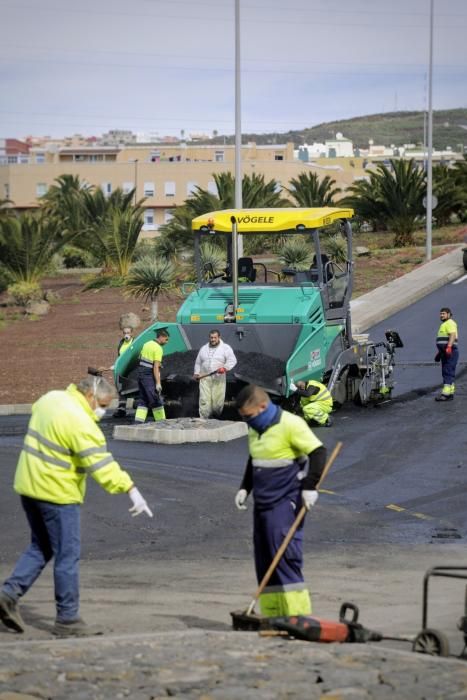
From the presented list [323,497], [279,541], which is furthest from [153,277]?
[279,541]

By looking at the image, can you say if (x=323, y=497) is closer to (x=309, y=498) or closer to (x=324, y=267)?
(x=309, y=498)

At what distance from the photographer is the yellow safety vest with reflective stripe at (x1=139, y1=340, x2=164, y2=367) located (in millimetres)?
18922

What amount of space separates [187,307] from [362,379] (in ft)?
10.0

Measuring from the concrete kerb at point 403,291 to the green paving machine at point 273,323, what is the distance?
8596mm

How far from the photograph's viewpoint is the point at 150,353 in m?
18.9

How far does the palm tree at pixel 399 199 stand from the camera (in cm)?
4975

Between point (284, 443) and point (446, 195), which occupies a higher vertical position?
point (446, 195)

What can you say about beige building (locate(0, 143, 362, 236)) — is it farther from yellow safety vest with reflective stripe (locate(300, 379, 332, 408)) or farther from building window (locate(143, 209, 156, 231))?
yellow safety vest with reflective stripe (locate(300, 379, 332, 408))

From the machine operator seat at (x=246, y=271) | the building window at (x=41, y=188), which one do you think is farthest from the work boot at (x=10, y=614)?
the building window at (x=41, y=188)

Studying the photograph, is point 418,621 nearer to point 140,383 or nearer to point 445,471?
point 445,471

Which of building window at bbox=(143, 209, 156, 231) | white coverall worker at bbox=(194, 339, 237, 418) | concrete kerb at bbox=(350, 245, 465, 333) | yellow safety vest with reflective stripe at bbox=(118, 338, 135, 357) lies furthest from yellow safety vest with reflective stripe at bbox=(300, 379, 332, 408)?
building window at bbox=(143, 209, 156, 231)

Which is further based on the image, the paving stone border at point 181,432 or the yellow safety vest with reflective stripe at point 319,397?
the yellow safety vest with reflective stripe at point 319,397

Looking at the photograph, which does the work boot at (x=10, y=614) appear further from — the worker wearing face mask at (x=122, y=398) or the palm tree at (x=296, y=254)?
the palm tree at (x=296, y=254)

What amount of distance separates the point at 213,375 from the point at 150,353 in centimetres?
98
